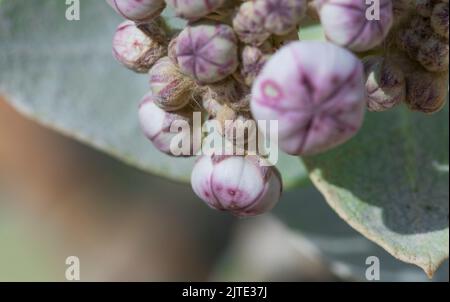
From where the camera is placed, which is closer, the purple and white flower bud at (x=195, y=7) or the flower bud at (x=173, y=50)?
the purple and white flower bud at (x=195, y=7)

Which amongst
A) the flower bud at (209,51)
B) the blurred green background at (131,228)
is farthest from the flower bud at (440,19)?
the blurred green background at (131,228)

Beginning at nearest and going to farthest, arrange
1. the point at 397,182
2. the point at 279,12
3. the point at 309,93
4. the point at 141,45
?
1. the point at 309,93
2. the point at 279,12
3. the point at 141,45
4. the point at 397,182

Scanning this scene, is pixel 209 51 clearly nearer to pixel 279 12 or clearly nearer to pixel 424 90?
pixel 279 12

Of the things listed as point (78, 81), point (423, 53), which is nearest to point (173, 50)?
point (423, 53)

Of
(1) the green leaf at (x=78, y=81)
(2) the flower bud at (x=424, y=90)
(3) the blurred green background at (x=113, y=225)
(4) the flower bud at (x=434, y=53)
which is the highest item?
(4) the flower bud at (x=434, y=53)

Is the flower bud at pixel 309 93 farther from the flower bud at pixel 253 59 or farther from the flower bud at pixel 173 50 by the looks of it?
the flower bud at pixel 173 50
